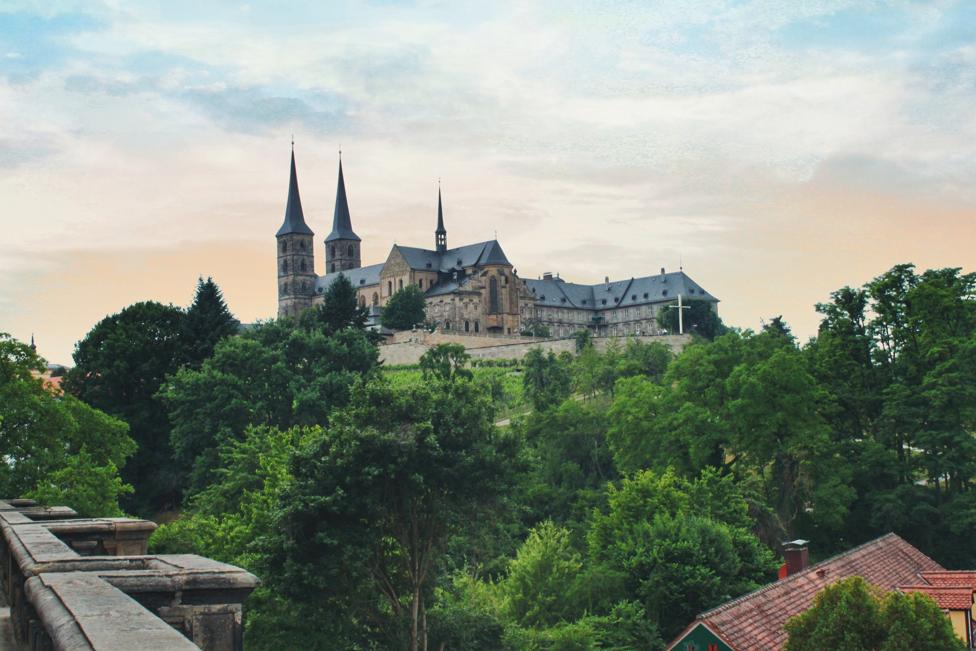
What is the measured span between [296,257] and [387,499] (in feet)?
473

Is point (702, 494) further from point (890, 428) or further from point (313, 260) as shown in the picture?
point (313, 260)

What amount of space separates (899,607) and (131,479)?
46298mm

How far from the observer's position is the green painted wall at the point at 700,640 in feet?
86.2

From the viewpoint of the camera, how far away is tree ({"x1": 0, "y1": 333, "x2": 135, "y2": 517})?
3509 cm

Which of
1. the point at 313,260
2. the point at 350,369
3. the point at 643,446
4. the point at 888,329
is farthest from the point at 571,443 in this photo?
the point at 313,260

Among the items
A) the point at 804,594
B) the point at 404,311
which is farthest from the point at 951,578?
the point at 404,311

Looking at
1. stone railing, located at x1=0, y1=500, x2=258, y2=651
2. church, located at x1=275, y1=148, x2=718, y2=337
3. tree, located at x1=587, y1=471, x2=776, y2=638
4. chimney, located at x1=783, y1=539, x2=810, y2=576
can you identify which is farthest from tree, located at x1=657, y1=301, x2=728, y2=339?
stone railing, located at x1=0, y1=500, x2=258, y2=651

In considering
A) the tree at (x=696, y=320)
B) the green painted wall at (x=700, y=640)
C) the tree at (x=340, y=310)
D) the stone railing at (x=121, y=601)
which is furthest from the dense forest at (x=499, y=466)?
the tree at (x=696, y=320)

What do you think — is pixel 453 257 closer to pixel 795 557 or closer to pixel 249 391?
pixel 249 391

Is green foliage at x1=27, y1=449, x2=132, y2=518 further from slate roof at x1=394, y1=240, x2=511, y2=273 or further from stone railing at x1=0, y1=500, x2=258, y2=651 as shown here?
slate roof at x1=394, y1=240, x2=511, y2=273

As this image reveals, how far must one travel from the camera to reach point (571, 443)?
2420 inches

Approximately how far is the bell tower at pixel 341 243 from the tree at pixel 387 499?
143025mm

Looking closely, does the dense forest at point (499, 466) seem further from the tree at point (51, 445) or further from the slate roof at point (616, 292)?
the slate roof at point (616, 292)

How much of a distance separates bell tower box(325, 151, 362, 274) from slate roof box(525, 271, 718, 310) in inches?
1155
